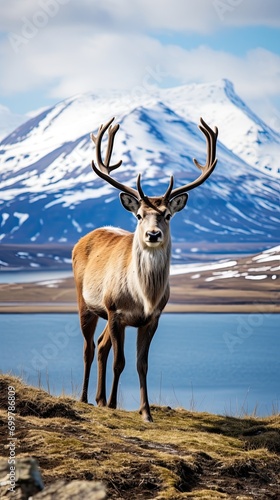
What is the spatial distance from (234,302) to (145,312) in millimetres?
113665

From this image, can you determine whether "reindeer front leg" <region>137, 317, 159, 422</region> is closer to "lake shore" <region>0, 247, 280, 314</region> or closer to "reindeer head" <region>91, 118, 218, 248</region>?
"reindeer head" <region>91, 118, 218, 248</region>

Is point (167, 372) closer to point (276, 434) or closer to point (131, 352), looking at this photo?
point (131, 352)

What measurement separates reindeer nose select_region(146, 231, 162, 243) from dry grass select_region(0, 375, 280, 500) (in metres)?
2.26

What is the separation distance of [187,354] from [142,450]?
64.9 m

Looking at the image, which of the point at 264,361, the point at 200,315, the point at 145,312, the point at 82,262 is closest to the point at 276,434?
the point at 145,312

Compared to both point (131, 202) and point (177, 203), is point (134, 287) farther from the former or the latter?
point (177, 203)

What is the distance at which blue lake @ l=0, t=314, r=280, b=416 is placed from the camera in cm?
5022

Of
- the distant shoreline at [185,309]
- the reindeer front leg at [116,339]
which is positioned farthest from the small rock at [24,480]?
the distant shoreline at [185,309]

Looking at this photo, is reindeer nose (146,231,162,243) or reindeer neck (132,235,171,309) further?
reindeer neck (132,235,171,309)

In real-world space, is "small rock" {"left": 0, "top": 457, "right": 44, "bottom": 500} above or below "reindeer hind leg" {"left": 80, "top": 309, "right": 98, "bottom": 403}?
below

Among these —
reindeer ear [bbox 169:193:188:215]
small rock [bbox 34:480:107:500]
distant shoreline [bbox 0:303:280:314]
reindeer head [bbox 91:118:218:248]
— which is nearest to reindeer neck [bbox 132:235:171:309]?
reindeer head [bbox 91:118:218:248]

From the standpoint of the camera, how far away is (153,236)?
13273 millimetres

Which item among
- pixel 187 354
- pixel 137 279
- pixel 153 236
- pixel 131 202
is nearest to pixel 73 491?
pixel 153 236

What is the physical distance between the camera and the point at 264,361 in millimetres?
72875
